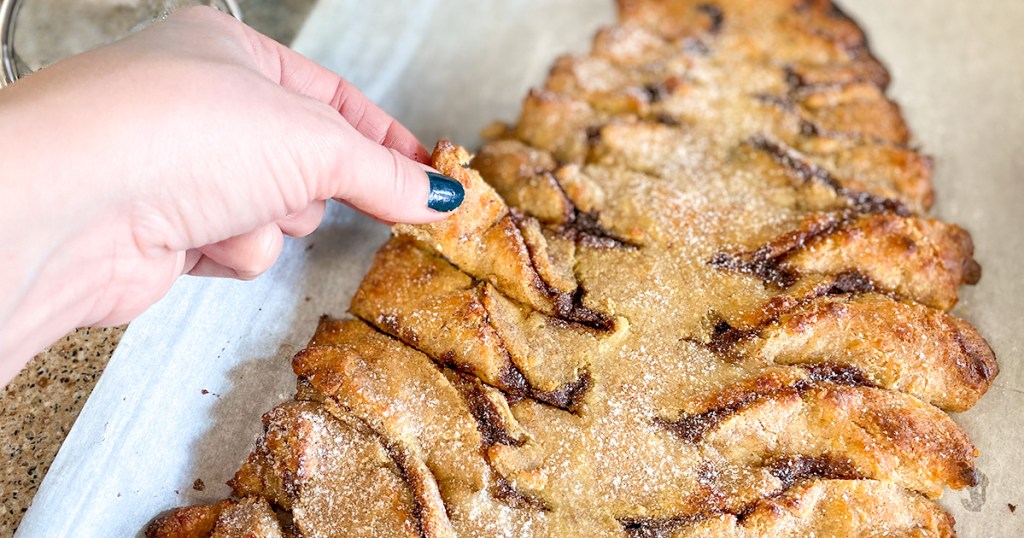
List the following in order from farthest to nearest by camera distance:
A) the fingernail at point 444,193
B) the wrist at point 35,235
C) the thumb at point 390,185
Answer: the fingernail at point 444,193 → the thumb at point 390,185 → the wrist at point 35,235

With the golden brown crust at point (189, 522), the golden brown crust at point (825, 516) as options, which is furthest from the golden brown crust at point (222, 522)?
the golden brown crust at point (825, 516)

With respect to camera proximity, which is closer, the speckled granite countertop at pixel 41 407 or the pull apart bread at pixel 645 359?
the pull apart bread at pixel 645 359

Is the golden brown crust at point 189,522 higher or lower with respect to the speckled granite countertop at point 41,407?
higher

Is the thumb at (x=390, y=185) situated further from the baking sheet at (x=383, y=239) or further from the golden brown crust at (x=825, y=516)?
the golden brown crust at (x=825, y=516)

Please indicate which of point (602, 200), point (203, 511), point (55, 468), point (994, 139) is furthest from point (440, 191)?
point (994, 139)

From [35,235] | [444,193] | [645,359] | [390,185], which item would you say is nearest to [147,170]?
[35,235]

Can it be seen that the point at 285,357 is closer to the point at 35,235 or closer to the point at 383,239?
the point at 383,239

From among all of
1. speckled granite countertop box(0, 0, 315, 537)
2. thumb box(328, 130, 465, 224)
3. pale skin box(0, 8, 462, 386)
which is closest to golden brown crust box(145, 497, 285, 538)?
speckled granite countertop box(0, 0, 315, 537)
